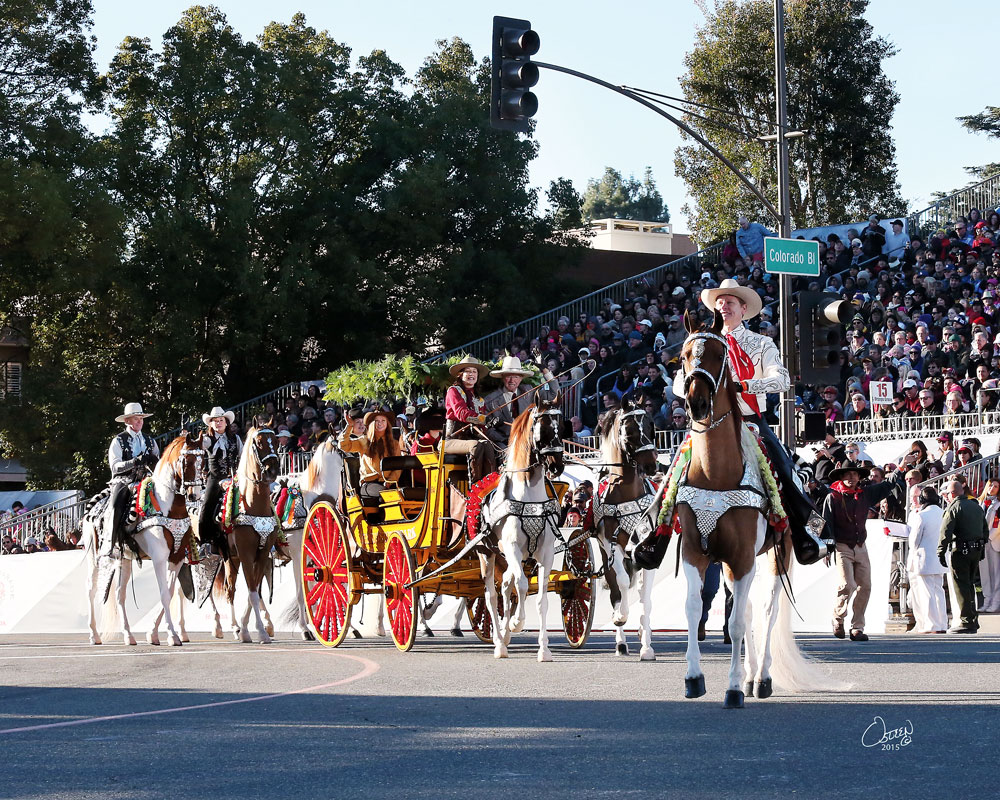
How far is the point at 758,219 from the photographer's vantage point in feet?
169

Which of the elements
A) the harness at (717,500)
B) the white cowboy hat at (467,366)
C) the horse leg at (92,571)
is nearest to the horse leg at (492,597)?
the white cowboy hat at (467,366)

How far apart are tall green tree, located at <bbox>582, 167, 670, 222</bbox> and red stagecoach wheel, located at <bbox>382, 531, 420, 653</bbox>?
369ft

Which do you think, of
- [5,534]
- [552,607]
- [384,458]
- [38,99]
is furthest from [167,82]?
[384,458]

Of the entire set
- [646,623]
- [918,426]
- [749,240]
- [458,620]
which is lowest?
[458,620]

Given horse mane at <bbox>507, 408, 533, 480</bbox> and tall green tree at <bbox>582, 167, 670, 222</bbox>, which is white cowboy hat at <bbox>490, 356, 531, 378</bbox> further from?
tall green tree at <bbox>582, 167, 670, 222</bbox>

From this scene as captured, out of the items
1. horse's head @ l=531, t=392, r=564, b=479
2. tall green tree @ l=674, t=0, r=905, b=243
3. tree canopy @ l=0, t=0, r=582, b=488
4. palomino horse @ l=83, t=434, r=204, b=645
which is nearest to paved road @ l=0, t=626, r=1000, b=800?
horse's head @ l=531, t=392, r=564, b=479

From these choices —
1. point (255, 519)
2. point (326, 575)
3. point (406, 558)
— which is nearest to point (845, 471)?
point (406, 558)

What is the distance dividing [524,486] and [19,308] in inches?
1169

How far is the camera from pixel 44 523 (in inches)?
1238

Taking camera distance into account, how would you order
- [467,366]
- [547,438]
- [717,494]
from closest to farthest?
[717,494], [547,438], [467,366]

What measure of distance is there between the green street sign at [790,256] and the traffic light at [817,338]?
1.69 m

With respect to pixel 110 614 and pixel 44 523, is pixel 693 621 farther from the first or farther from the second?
pixel 44 523

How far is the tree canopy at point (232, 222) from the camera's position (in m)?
39.4

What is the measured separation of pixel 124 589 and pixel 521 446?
7214mm
